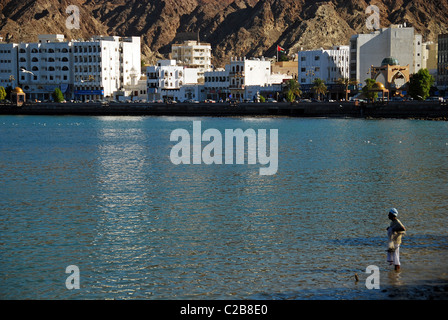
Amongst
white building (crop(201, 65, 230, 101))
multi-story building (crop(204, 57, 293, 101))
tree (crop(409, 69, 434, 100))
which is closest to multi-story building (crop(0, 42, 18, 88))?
white building (crop(201, 65, 230, 101))

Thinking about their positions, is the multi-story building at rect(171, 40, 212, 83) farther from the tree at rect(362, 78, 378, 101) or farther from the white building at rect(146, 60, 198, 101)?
the tree at rect(362, 78, 378, 101)

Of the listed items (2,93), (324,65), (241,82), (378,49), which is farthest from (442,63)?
(2,93)

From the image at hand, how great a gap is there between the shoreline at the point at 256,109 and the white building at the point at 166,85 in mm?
12907

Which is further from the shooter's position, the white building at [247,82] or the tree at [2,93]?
the tree at [2,93]

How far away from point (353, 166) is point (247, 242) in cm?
2911

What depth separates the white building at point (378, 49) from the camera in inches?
6220

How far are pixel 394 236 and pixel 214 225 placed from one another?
34.0 ft

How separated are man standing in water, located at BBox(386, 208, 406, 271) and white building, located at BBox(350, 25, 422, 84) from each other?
137m

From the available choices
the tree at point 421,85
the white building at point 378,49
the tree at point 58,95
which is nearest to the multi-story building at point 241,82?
the white building at point 378,49

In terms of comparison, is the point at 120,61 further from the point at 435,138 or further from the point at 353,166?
the point at 353,166

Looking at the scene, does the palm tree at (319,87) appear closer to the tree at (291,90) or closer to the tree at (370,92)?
the tree at (291,90)

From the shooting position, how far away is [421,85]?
431ft

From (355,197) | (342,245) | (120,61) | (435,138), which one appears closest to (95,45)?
(120,61)
